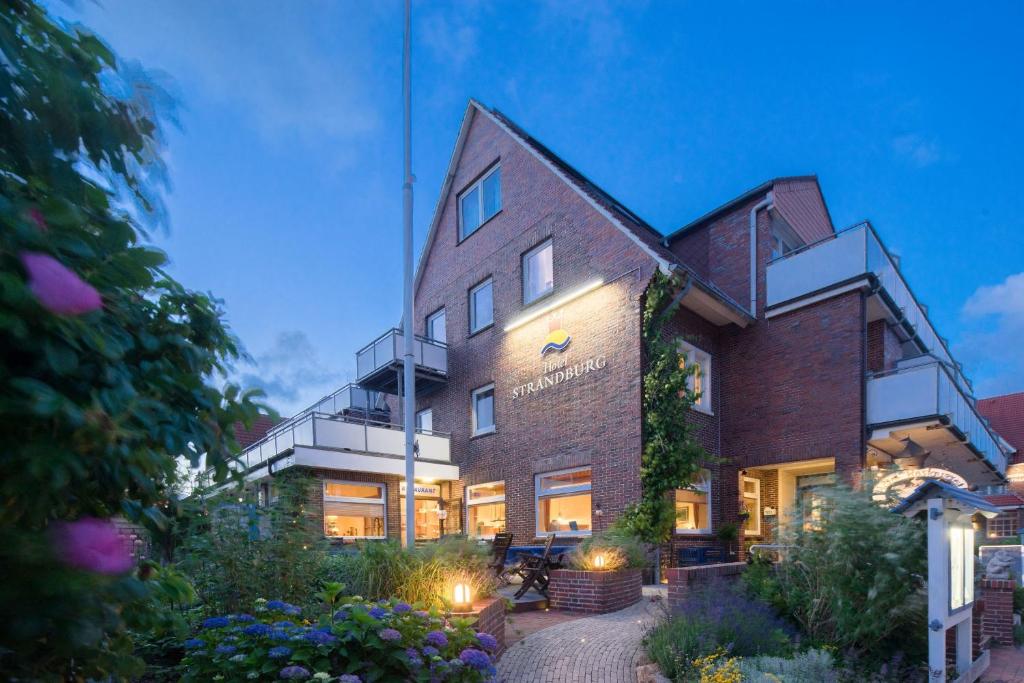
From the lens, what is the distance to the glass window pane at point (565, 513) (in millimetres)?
13016

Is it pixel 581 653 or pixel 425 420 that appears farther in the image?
pixel 425 420

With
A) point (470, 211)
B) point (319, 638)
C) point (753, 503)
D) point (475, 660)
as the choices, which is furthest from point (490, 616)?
point (470, 211)

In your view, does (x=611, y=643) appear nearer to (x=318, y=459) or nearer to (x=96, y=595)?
(x=96, y=595)

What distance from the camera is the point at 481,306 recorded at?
1698cm

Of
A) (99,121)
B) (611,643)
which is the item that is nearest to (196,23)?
(99,121)

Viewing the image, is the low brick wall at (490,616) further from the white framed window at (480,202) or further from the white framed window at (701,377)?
the white framed window at (480,202)

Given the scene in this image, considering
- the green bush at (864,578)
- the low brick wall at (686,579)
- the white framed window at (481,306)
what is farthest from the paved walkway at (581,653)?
the white framed window at (481,306)

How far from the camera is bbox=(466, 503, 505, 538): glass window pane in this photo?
1531 centimetres

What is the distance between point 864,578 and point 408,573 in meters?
4.47

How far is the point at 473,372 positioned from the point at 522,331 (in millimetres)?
2243

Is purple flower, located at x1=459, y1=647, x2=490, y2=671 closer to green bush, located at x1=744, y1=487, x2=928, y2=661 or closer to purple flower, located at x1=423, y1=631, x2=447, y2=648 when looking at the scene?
purple flower, located at x1=423, y1=631, x2=447, y2=648

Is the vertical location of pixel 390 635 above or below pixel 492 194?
below

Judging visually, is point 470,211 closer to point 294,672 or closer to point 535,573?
point 535,573

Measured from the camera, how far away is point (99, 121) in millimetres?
1600
